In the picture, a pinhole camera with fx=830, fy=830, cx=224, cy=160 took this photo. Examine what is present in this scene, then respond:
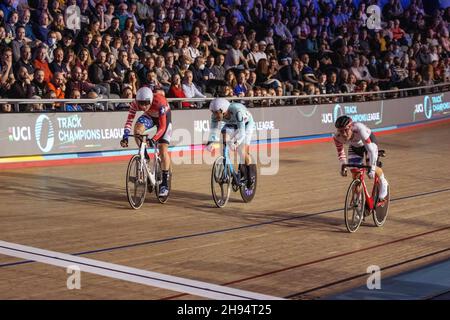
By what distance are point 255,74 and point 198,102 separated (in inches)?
89.8

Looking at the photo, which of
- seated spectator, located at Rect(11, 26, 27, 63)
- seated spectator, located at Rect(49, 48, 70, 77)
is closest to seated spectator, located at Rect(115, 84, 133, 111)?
seated spectator, located at Rect(49, 48, 70, 77)

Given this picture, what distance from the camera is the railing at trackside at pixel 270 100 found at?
13812 mm

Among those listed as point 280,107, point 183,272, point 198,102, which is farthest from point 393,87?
point 183,272

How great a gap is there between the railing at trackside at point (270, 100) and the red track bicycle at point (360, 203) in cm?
617

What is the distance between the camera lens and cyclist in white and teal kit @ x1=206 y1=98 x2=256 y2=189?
10492 mm

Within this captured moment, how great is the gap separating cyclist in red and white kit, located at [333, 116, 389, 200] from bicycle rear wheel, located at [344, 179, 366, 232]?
18 cm

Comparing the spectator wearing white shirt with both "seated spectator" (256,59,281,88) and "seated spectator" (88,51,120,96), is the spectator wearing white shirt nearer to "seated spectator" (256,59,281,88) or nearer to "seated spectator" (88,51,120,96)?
"seated spectator" (88,51,120,96)

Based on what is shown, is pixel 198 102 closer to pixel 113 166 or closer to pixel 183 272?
pixel 113 166

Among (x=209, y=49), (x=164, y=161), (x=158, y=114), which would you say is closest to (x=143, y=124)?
(x=158, y=114)

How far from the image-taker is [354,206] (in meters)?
9.27

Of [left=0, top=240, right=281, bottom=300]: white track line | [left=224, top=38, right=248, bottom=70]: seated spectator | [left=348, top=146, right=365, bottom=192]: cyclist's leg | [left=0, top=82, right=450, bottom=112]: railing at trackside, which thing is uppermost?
[left=224, top=38, right=248, bottom=70]: seated spectator

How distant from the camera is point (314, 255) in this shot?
8.08 metres

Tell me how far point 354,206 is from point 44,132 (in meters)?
6.30

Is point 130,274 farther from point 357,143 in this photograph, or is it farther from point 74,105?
point 74,105
